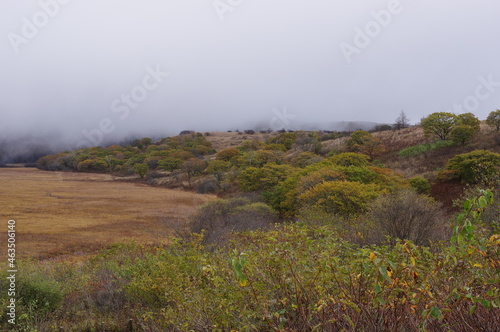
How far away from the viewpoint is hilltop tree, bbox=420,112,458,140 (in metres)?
40.4

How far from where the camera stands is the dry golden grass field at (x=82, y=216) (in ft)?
69.3

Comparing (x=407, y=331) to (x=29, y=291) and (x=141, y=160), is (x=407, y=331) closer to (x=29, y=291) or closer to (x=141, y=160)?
(x=29, y=291)

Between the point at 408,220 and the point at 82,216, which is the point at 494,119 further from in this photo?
the point at 82,216

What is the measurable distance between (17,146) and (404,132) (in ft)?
350

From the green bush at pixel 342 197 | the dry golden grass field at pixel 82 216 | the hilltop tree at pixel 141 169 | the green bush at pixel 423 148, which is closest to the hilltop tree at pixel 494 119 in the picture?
the green bush at pixel 423 148

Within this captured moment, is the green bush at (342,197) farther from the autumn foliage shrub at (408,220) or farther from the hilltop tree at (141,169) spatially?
the hilltop tree at (141,169)

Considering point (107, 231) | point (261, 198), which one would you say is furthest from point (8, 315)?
point (261, 198)

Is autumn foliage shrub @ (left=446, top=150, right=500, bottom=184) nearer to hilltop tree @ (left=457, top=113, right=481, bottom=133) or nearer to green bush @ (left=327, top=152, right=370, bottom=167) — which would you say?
green bush @ (left=327, top=152, right=370, bottom=167)

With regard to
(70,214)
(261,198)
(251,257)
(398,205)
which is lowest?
(70,214)

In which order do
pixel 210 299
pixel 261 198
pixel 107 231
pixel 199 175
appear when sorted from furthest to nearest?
pixel 199 175 → pixel 261 198 → pixel 107 231 → pixel 210 299

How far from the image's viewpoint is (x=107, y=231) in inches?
995

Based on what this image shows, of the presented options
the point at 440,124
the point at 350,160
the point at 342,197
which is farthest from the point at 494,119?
the point at 342,197

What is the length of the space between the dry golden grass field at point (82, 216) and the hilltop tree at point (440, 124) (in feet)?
106

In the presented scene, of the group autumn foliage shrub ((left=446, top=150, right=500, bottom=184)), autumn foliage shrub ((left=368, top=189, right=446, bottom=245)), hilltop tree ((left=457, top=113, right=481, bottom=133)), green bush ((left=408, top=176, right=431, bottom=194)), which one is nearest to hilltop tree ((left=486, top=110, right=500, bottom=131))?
hilltop tree ((left=457, top=113, right=481, bottom=133))
